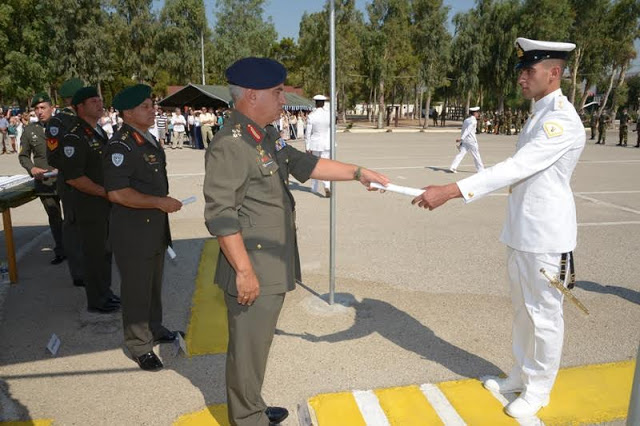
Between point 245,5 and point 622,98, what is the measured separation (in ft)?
174

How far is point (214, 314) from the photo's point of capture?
14.9 ft

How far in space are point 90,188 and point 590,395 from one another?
13.6 ft

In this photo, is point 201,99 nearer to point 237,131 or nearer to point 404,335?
point 404,335

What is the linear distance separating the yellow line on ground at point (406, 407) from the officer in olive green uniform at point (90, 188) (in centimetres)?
267

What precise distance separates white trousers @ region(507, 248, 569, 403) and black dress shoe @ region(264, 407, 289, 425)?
4.97 ft

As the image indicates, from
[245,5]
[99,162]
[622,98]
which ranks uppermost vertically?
[245,5]

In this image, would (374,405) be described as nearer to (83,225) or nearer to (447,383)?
(447,383)

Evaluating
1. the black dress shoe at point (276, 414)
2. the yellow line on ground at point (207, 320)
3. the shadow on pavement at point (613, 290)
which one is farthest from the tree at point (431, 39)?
the black dress shoe at point (276, 414)

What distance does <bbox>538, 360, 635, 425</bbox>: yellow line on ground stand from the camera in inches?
117

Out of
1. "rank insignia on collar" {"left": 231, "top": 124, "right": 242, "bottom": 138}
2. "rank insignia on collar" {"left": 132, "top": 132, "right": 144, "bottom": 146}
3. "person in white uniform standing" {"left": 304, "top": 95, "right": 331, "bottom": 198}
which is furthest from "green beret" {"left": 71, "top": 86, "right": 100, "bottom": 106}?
"person in white uniform standing" {"left": 304, "top": 95, "right": 331, "bottom": 198}

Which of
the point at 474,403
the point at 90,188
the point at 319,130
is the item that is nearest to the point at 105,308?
the point at 90,188

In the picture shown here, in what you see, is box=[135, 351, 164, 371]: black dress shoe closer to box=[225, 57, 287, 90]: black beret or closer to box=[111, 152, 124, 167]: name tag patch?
box=[111, 152, 124, 167]: name tag patch

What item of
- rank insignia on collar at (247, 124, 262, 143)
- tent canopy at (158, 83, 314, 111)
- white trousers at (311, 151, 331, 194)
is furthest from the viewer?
tent canopy at (158, 83, 314, 111)

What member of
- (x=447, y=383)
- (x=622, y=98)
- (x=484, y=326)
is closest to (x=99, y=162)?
(x=447, y=383)
